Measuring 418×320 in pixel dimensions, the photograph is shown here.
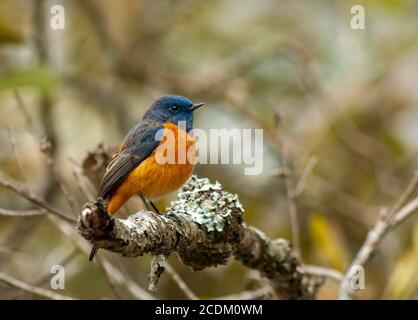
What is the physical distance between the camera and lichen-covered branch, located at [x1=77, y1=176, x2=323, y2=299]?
281 cm

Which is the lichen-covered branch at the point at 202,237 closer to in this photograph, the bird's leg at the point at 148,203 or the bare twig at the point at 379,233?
the bare twig at the point at 379,233

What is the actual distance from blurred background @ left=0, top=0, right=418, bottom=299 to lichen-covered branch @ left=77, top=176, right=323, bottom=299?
1312mm

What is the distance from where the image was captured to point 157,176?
15.3 feet

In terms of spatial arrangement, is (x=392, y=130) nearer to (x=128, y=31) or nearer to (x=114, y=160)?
(x=128, y=31)

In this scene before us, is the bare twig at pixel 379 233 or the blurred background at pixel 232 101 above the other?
the blurred background at pixel 232 101

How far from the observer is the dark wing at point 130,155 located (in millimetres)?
4406

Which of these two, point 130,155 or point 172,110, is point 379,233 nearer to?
point 130,155

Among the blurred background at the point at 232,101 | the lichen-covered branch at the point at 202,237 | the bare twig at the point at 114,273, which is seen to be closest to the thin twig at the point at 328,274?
the lichen-covered branch at the point at 202,237

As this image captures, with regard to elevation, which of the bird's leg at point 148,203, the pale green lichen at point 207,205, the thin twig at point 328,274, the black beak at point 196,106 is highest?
the black beak at point 196,106

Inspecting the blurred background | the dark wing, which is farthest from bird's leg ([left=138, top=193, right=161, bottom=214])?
the blurred background

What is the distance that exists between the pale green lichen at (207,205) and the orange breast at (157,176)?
715 millimetres

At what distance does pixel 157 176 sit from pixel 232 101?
233cm

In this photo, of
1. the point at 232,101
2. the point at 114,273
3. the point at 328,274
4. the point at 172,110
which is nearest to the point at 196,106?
the point at 172,110
